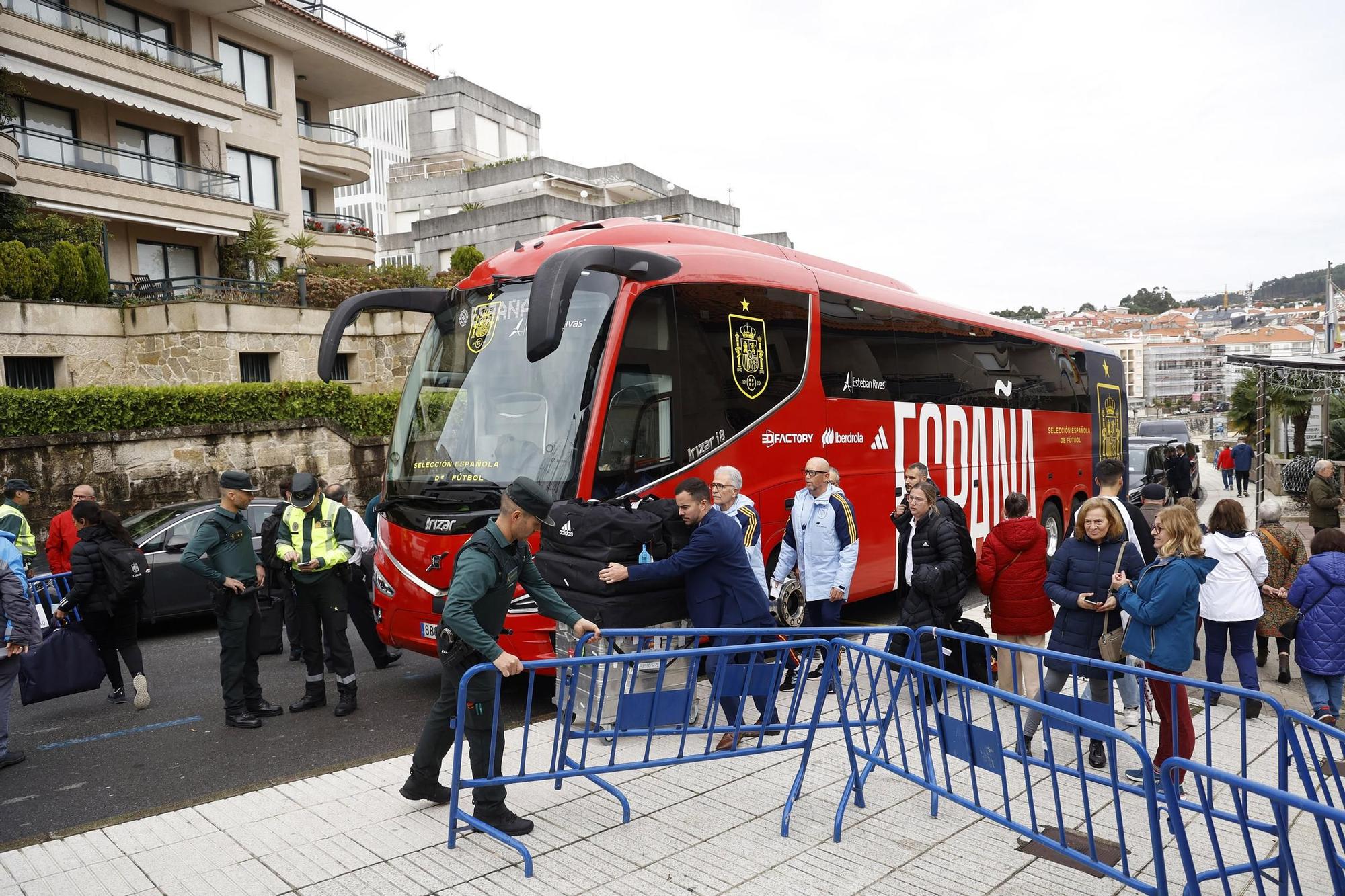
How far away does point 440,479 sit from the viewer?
24.7 ft

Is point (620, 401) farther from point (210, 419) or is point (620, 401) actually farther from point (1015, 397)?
point (210, 419)

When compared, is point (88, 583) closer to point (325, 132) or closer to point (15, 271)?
point (15, 271)

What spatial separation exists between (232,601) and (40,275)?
15.3 meters

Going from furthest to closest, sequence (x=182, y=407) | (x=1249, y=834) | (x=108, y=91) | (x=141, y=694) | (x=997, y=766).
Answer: (x=108, y=91)
(x=182, y=407)
(x=141, y=694)
(x=997, y=766)
(x=1249, y=834)

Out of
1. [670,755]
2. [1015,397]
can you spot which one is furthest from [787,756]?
[1015,397]

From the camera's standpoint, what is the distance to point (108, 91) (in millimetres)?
22609

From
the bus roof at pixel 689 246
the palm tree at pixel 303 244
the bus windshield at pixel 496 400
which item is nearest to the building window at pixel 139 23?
the palm tree at pixel 303 244

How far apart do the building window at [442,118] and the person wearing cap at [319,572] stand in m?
50.0

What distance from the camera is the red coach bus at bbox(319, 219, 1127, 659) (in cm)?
720

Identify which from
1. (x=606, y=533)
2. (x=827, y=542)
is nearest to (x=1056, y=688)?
(x=827, y=542)

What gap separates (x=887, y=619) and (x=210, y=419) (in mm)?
13043

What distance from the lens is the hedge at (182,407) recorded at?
14.9 m

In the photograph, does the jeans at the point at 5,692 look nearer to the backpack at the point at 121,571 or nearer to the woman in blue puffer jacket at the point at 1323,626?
the woman in blue puffer jacket at the point at 1323,626

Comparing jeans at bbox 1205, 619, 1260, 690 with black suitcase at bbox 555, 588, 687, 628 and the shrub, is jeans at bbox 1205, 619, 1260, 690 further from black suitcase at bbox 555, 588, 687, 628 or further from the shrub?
the shrub
